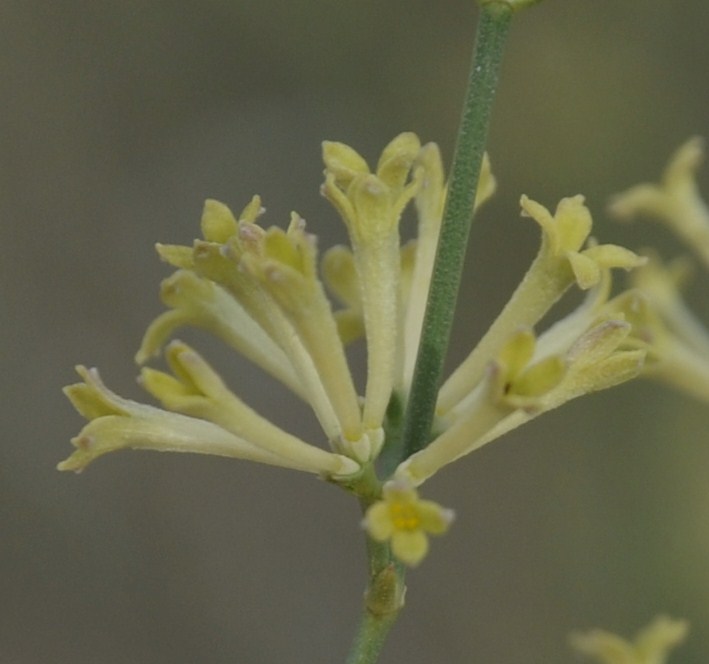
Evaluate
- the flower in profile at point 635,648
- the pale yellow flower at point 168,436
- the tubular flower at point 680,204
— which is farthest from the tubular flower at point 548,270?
the tubular flower at point 680,204

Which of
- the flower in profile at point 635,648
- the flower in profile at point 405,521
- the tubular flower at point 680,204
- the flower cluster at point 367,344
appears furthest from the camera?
the tubular flower at point 680,204

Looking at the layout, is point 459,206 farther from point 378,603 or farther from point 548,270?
point 378,603

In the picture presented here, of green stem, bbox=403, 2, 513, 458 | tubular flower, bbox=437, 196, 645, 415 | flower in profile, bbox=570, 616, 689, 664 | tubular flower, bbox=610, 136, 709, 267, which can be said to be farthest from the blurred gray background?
green stem, bbox=403, 2, 513, 458

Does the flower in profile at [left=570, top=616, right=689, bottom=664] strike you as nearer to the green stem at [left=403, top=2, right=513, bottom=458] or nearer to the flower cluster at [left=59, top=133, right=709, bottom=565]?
the flower cluster at [left=59, top=133, right=709, bottom=565]

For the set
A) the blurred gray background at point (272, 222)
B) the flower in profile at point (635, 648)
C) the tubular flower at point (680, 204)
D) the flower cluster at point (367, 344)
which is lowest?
the flower in profile at point (635, 648)

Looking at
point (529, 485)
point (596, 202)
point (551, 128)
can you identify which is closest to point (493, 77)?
point (596, 202)

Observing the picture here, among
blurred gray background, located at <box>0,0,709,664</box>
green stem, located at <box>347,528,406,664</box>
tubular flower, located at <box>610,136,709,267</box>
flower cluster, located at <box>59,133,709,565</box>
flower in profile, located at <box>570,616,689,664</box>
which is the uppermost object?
blurred gray background, located at <box>0,0,709,664</box>

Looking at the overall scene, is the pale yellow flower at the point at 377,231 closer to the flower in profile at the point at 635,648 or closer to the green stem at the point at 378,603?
the green stem at the point at 378,603
